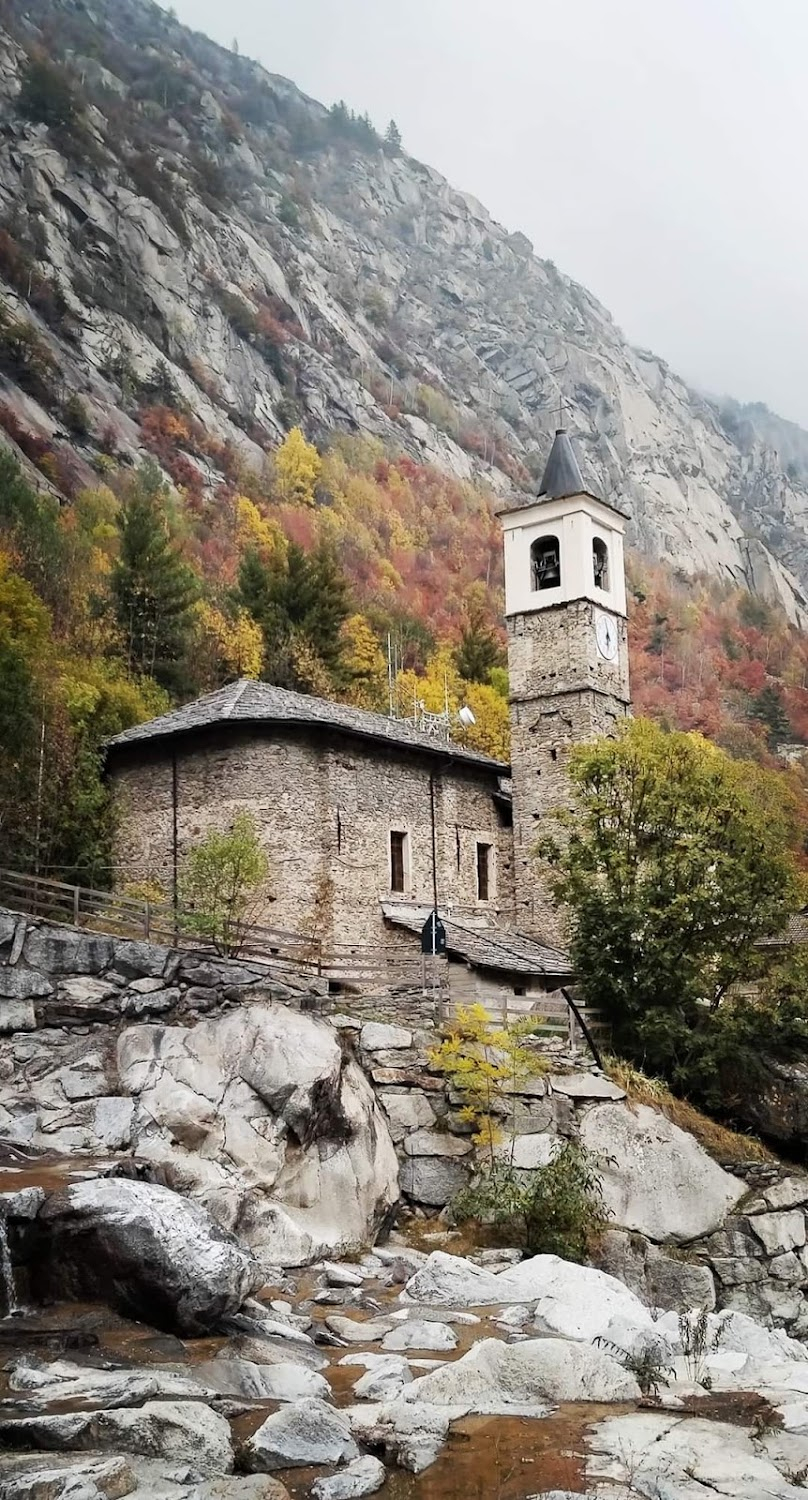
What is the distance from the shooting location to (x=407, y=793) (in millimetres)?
33469

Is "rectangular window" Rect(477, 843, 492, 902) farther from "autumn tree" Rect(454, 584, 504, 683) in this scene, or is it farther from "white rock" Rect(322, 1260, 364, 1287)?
"autumn tree" Rect(454, 584, 504, 683)

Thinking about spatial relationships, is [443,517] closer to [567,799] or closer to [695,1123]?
[567,799]

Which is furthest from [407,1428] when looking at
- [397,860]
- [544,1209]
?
[397,860]

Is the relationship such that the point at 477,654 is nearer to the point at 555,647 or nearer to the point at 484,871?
the point at 555,647

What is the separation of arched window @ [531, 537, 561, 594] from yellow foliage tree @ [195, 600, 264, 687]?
1280 cm

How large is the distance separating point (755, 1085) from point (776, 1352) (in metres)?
10.4

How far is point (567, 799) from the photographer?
3694 centimetres

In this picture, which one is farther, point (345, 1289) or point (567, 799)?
point (567, 799)

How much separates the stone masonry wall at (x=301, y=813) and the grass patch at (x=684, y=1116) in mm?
7963

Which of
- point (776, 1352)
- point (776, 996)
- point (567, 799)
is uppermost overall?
point (567, 799)

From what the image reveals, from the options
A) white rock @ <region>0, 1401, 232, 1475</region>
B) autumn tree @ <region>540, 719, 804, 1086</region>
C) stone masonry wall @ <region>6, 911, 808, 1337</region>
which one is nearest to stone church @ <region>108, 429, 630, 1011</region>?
autumn tree @ <region>540, 719, 804, 1086</region>

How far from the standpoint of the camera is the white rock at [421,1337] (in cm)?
1472

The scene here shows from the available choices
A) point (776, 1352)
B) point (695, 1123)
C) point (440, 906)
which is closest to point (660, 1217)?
point (695, 1123)

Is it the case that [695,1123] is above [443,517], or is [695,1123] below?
below
